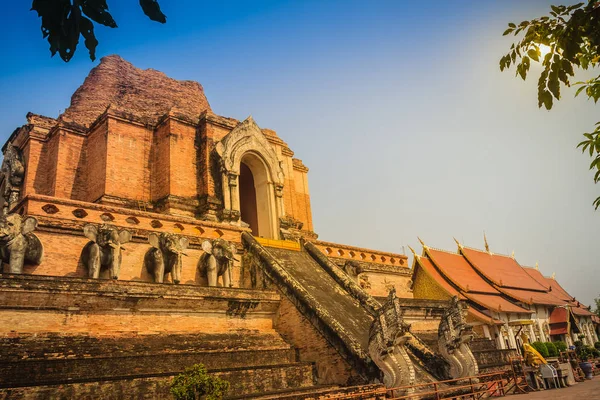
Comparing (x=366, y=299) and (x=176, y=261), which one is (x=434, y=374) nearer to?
(x=366, y=299)

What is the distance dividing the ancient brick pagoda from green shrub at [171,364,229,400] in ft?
3.17

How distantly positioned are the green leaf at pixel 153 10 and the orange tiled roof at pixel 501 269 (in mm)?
26233

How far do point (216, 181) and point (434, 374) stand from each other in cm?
887

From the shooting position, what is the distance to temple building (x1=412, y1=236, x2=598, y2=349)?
2241 centimetres

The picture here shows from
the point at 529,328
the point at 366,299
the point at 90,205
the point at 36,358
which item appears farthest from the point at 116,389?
the point at 529,328

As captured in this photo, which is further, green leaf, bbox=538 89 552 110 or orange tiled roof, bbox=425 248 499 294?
orange tiled roof, bbox=425 248 499 294

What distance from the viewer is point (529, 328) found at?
2480cm

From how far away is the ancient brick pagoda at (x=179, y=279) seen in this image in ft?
23.1

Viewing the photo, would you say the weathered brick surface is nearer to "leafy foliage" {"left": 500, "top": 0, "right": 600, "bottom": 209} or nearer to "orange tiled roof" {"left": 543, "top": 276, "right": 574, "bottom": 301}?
"leafy foliage" {"left": 500, "top": 0, "right": 600, "bottom": 209}

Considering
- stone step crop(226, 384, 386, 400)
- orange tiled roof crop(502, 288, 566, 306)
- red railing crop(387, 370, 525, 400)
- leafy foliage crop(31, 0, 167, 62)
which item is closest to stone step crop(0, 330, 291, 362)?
stone step crop(226, 384, 386, 400)

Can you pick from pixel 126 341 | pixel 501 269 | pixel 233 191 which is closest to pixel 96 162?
pixel 233 191

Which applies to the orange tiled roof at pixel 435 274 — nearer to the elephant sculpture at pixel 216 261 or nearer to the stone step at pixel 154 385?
the elephant sculpture at pixel 216 261

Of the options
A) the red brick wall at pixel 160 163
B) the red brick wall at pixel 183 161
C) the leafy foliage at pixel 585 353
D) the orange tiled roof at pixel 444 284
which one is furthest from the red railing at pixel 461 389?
the leafy foliage at pixel 585 353

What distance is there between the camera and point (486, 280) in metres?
25.9
